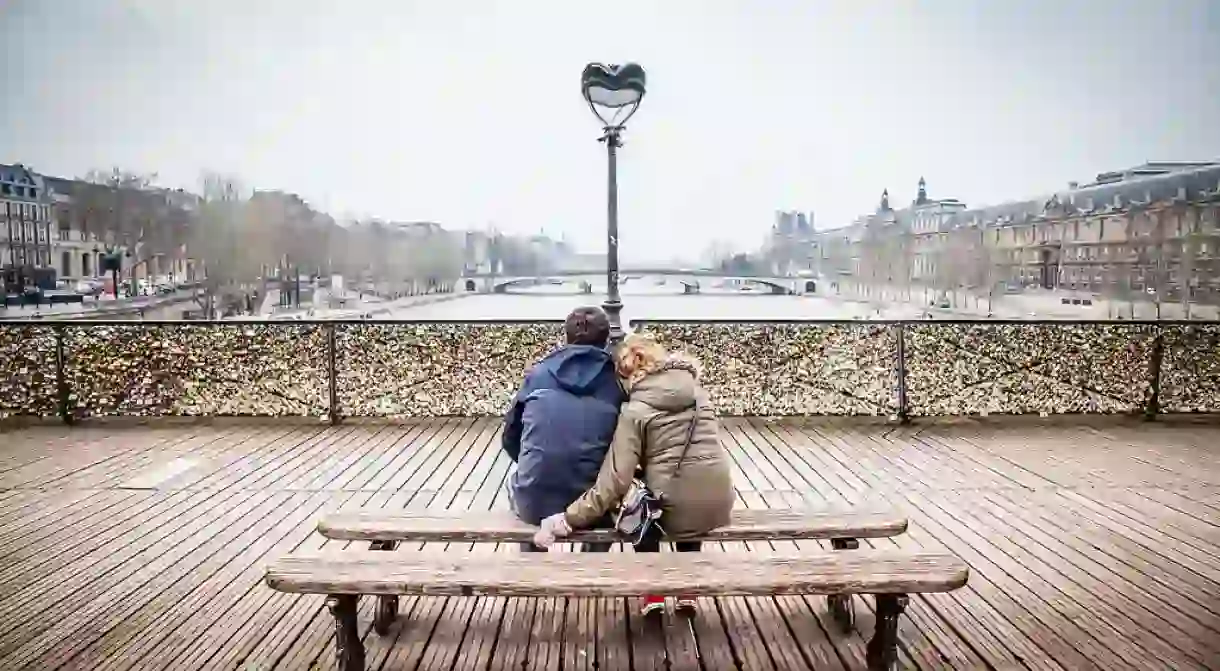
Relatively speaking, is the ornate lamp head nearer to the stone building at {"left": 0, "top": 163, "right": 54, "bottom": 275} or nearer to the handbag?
the handbag

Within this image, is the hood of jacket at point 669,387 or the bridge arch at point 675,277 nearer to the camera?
the hood of jacket at point 669,387

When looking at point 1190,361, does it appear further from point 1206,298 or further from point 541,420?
point 541,420

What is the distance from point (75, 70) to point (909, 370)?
11.7m

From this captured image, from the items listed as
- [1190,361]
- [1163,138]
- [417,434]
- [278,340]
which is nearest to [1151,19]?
[1163,138]

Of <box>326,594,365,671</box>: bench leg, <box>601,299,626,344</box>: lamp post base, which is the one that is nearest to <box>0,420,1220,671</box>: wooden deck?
<box>326,594,365,671</box>: bench leg

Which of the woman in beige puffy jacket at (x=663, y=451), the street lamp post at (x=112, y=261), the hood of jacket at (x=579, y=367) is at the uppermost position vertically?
the street lamp post at (x=112, y=261)

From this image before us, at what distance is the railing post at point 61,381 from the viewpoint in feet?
23.8

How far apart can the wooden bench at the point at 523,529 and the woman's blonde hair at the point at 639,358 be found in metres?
0.56

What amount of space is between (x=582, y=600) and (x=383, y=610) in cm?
81

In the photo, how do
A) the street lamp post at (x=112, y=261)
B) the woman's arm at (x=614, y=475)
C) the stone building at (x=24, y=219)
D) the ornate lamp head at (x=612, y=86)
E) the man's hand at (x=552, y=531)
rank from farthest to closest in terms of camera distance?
the stone building at (x=24, y=219)
the street lamp post at (x=112, y=261)
the ornate lamp head at (x=612, y=86)
the man's hand at (x=552, y=531)
the woman's arm at (x=614, y=475)

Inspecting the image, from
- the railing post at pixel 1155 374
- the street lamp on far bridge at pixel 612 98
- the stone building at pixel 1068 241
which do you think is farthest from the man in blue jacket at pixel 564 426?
the stone building at pixel 1068 241

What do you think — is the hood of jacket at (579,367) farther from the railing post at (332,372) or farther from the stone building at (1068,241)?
the stone building at (1068,241)

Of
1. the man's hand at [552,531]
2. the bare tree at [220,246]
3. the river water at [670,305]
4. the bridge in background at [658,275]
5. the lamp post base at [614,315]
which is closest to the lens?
the man's hand at [552,531]

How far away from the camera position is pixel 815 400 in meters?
7.36
